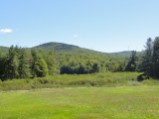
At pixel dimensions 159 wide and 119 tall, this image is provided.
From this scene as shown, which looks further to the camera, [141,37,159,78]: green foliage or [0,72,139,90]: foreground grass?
[141,37,159,78]: green foliage

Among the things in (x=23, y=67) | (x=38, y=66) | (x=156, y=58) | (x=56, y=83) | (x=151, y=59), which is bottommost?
(x=56, y=83)

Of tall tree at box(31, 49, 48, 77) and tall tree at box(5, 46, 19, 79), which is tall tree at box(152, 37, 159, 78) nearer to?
tall tree at box(31, 49, 48, 77)

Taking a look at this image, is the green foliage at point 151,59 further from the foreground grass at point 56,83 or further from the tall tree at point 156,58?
the foreground grass at point 56,83

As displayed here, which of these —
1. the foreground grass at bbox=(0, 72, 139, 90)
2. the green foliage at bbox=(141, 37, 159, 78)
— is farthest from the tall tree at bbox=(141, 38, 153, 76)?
the foreground grass at bbox=(0, 72, 139, 90)

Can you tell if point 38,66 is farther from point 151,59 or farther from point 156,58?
point 156,58

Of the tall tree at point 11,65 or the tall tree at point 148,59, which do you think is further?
the tall tree at point 148,59

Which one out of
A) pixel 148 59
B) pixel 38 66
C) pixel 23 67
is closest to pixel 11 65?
pixel 23 67

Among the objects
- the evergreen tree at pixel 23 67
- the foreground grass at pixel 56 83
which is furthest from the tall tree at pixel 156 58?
the evergreen tree at pixel 23 67

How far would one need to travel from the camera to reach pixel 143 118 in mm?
28812

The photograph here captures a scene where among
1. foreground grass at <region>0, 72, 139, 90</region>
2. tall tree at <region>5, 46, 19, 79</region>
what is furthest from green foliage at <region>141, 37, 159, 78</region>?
tall tree at <region>5, 46, 19, 79</region>

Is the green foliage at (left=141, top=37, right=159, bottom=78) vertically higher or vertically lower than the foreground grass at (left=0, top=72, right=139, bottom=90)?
higher

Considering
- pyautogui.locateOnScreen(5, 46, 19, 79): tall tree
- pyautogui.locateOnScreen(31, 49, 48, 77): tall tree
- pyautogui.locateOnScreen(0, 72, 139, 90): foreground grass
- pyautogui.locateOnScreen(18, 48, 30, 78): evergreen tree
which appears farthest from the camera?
pyautogui.locateOnScreen(31, 49, 48, 77): tall tree

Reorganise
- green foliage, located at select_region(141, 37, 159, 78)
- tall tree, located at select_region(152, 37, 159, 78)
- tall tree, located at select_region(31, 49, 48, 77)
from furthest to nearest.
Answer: tall tree, located at select_region(31, 49, 48, 77), green foliage, located at select_region(141, 37, 159, 78), tall tree, located at select_region(152, 37, 159, 78)

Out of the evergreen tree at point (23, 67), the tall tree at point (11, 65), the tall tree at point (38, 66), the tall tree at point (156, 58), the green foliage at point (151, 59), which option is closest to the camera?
the tall tree at point (11, 65)
